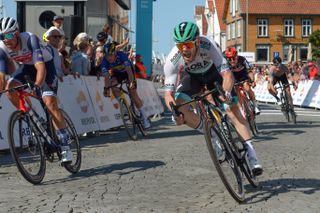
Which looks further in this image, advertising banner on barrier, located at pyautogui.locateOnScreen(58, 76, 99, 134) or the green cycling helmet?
advertising banner on barrier, located at pyautogui.locateOnScreen(58, 76, 99, 134)

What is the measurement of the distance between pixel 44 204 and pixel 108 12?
23.7 metres

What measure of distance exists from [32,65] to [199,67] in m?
2.19

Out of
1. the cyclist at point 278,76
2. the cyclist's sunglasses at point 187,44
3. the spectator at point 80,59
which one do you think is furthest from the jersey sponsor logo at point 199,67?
the cyclist at point 278,76

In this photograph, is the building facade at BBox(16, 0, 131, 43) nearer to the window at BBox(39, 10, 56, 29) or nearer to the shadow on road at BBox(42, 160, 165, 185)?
the window at BBox(39, 10, 56, 29)

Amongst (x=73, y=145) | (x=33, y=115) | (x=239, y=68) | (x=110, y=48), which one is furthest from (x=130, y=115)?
(x=33, y=115)

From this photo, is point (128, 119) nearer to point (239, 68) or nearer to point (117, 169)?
point (239, 68)

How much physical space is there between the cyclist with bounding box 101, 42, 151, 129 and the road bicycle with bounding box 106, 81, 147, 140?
9 centimetres

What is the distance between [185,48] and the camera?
22.7 ft

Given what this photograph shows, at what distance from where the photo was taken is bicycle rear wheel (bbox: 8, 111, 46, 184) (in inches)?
307

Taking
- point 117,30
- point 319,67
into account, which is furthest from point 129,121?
point 117,30

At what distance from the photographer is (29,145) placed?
8070 millimetres

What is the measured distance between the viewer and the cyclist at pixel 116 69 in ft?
44.2

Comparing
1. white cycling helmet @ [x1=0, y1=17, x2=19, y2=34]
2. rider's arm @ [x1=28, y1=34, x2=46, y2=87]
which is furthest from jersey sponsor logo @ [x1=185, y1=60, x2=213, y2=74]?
white cycling helmet @ [x1=0, y1=17, x2=19, y2=34]

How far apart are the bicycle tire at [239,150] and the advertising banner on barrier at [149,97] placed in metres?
11.7
